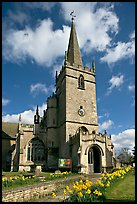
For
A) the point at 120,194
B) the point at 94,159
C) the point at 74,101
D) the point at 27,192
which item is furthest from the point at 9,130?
the point at 120,194

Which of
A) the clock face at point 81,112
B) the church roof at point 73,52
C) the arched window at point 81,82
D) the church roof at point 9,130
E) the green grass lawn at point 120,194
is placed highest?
the church roof at point 73,52

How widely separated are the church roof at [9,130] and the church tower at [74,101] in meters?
11.2

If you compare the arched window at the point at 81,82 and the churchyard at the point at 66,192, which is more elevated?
the arched window at the point at 81,82

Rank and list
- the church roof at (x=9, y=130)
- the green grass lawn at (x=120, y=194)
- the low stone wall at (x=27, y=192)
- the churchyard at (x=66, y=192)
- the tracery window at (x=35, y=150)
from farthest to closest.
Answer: the church roof at (x=9, y=130) → the tracery window at (x=35, y=150) → the low stone wall at (x=27, y=192) → the churchyard at (x=66, y=192) → the green grass lawn at (x=120, y=194)

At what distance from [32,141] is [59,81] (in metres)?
13.4

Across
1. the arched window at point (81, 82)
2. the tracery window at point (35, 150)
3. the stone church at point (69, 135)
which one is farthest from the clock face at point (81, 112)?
the tracery window at point (35, 150)

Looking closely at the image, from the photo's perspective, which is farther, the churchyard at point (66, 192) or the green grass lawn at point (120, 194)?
the churchyard at point (66, 192)

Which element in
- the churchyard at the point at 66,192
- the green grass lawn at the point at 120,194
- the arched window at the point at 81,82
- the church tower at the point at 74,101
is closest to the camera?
the green grass lawn at the point at 120,194

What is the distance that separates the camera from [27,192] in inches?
557

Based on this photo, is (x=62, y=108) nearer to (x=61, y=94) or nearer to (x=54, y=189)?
(x=61, y=94)

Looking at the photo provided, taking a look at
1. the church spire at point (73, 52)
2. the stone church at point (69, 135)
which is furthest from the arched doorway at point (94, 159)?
the church spire at point (73, 52)

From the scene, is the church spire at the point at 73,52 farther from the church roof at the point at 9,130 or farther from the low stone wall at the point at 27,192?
the low stone wall at the point at 27,192

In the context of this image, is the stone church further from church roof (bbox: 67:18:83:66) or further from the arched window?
church roof (bbox: 67:18:83:66)

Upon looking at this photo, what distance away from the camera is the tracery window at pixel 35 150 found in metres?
34.6
